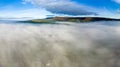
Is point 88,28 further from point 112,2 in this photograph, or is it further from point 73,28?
point 112,2

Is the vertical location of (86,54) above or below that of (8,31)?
below

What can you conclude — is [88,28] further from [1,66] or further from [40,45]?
[1,66]

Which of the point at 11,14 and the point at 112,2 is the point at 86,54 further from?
the point at 11,14

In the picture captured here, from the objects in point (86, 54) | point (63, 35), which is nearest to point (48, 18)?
point (63, 35)

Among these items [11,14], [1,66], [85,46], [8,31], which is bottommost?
[1,66]

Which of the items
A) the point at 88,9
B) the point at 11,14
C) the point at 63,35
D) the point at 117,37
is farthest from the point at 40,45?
the point at 117,37

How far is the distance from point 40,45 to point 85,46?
411 mm

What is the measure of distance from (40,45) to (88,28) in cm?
47

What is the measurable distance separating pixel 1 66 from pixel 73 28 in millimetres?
776

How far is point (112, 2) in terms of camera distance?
77.3 inches

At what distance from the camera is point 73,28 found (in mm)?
1985

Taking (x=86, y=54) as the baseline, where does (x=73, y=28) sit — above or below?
above

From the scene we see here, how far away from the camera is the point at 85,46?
196 centimetres

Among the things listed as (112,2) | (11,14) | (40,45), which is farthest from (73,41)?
(11,14)
